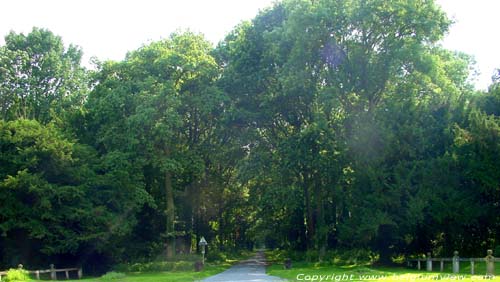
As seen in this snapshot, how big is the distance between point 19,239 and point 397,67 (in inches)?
1154

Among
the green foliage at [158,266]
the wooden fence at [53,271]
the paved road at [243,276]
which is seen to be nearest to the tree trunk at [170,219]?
the green foliage at [158,266]

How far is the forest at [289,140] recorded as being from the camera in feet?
121

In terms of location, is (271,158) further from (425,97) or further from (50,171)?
(50,171)

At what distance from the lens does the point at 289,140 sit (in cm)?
4306

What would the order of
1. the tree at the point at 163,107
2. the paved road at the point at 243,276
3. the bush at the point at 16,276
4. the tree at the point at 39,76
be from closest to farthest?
the paved road at the point at 243,276 < the bush at the point at 16,276 < the tree at the point at 163,107 < the tree at the point at 39,76

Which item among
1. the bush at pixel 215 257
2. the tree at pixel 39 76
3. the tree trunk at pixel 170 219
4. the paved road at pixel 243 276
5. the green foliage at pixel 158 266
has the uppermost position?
the tree at pixel 39 76

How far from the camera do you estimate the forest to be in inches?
1454

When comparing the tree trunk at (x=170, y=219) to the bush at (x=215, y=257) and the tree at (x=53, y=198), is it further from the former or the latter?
the bush at (x=215, y=257)

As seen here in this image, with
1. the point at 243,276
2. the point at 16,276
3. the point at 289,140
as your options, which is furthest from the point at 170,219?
the point at 243,276

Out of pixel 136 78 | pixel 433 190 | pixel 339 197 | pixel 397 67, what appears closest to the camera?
pixel 433 190

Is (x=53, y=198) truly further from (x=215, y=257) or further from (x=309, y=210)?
(x=309, y=210)

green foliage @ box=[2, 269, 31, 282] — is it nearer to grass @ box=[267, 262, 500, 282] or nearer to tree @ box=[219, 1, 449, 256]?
grass @ box=[267, 262, 500, 282]

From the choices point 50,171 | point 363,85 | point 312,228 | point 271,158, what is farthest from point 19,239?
point 363,85

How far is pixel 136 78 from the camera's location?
4512 centimetres
